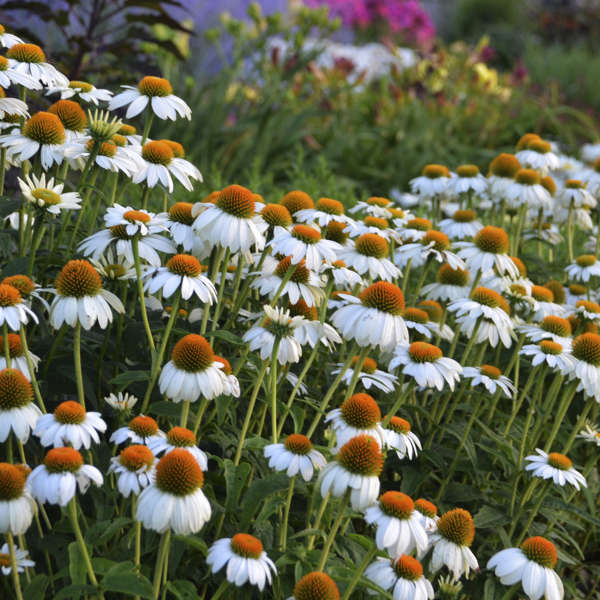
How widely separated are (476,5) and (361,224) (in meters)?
17.6

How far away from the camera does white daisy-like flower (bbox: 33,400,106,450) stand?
148 cm

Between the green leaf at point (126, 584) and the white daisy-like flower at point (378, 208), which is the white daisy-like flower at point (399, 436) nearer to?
the green leaf at point (126, 584)

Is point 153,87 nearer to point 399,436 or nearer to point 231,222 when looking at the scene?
point 231,222

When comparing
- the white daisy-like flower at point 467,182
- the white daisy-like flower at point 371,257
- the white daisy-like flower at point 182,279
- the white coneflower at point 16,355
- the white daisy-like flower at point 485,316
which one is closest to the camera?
the white coneflower at point 16,355

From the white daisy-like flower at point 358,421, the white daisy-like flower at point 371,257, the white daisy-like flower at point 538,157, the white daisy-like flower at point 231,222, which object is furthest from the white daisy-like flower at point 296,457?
the white daisy-like flower at point 538,157

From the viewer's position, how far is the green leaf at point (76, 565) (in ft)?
4.91

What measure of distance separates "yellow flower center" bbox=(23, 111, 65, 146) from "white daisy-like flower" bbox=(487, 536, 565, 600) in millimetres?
1580

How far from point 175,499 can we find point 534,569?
92 cm

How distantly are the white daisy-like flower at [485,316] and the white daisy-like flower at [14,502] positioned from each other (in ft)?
4.75

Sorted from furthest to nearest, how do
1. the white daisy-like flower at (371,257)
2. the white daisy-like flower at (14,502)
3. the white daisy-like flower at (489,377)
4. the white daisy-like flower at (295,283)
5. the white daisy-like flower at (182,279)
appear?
the white daisy-like flower at (489,377) < the white daisy-like flower at (371,257) < the white daisy-like flower at (295,283) < the white daisy-like flower at (182,279) < the white daisy-like flower at (14,502)

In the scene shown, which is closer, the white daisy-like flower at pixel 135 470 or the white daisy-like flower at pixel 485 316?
the white daisy-like flower at pixel 135 470

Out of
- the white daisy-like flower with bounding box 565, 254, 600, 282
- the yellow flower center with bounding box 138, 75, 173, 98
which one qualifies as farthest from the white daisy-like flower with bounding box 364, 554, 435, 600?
the white daisy-like flower with bounding box 565, 254, 600, 282

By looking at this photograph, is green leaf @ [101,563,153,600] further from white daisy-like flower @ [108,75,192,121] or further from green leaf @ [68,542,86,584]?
white daisy-like flower @ [108,75,192,121]

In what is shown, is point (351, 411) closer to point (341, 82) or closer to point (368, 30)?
point (341, 82)
